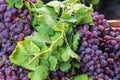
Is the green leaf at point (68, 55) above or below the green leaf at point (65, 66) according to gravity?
above

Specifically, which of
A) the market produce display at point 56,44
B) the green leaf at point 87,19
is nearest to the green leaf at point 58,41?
the market produce display at point 56,44

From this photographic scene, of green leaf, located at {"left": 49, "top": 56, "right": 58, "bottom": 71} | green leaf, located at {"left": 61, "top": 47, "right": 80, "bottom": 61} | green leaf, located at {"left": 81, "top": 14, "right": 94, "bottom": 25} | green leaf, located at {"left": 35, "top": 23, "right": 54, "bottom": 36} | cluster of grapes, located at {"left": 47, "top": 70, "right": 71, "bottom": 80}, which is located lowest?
cluster of grapes, located at {"left": 47, "top": 70, "right": 71, "bottom": 80}

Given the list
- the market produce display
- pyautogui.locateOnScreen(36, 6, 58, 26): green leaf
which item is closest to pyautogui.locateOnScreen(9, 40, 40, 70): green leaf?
the market produce display

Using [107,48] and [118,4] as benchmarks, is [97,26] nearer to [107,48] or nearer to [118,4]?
[107,48]

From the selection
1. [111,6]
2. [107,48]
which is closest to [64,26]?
[107,48]

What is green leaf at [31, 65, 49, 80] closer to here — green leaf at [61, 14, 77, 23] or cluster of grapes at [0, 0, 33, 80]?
cluster of grapes at [0, 0, 33, 80]

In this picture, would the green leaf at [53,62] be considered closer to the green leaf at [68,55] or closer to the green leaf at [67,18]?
the green leaf at [68,55]

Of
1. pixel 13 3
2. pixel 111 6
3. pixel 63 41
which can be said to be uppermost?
pixel 13 3
